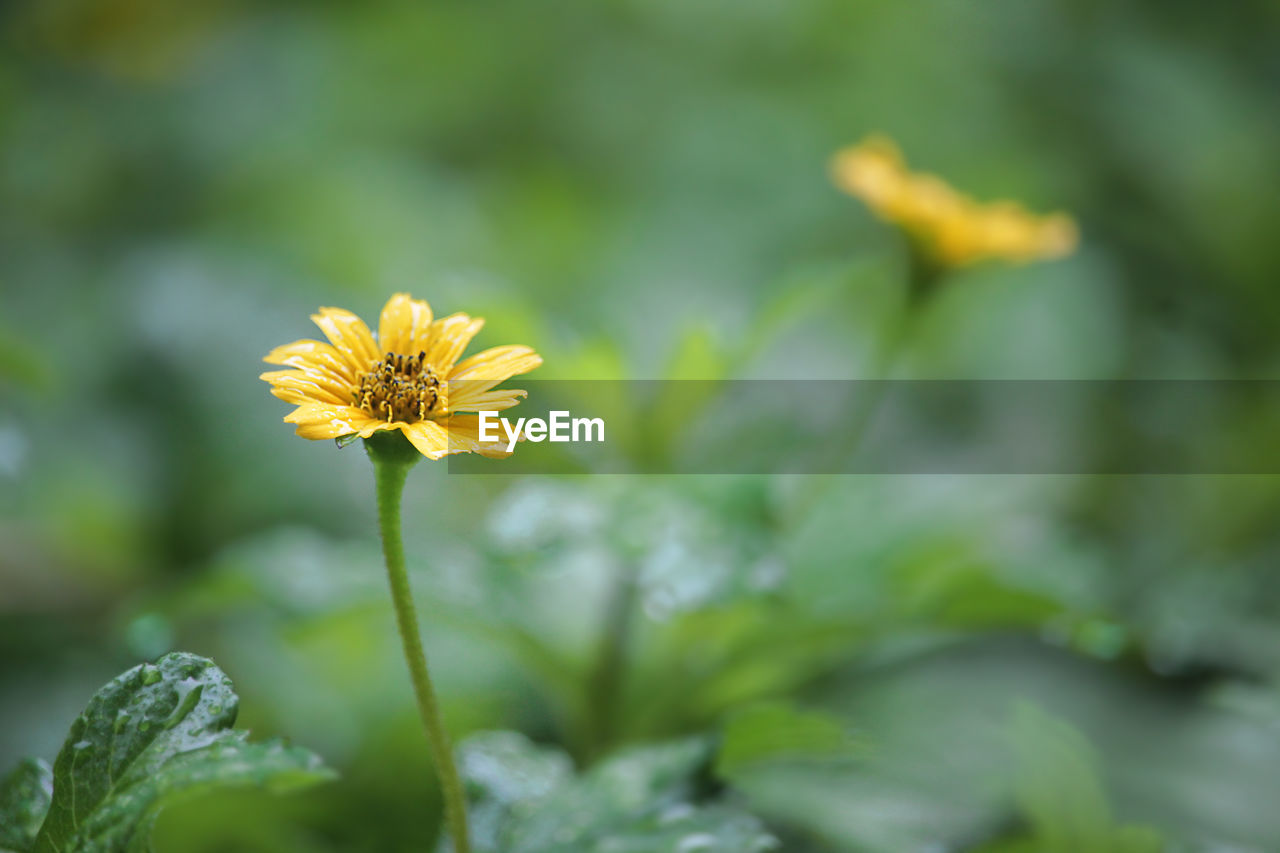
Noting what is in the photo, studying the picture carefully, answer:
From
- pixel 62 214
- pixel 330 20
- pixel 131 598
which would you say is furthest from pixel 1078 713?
pixel 330 20

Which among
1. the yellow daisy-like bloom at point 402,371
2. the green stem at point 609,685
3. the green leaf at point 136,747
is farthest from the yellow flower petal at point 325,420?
the green stem at point 609,685

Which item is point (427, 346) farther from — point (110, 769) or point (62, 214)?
point (62, 214)

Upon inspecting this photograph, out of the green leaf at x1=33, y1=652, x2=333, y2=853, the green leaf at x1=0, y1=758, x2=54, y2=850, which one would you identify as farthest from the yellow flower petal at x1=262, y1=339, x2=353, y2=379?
the green leaf at x1=0, y1=758, x2=54, y2=850

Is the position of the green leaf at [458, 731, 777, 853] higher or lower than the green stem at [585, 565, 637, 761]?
lower

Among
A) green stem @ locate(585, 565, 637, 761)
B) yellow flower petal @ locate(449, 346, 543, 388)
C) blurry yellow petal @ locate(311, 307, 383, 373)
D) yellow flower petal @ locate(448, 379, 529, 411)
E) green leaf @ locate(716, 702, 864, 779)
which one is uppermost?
blurry yellow petal @ locate(311, 307, 383, 373)

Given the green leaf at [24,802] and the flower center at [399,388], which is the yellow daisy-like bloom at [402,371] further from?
the green leaf at [24,802]

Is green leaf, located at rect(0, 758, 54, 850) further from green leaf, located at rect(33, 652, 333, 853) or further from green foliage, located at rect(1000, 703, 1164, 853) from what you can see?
green foliage, located at rect(1000, 703, 1164, 853)

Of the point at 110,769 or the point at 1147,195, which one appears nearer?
the point at 110,769
